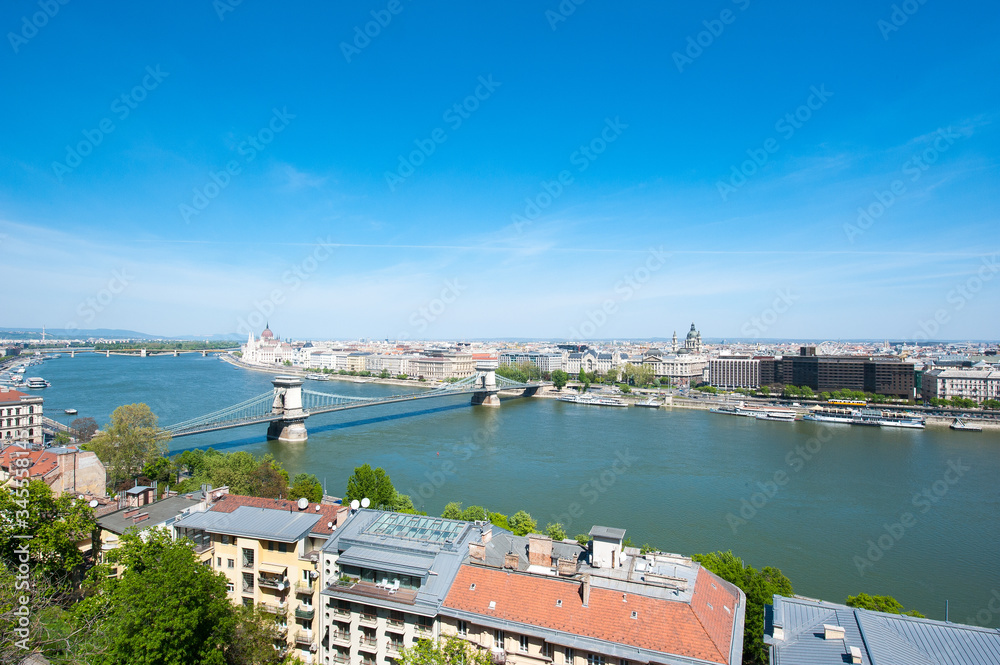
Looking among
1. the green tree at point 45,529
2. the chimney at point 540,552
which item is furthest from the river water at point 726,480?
the green tree at point 45,529

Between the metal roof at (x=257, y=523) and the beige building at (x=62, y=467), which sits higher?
the metal roof at (x=257, y=523)

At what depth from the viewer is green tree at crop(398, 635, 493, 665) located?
13.6ft

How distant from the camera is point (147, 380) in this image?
39.2m

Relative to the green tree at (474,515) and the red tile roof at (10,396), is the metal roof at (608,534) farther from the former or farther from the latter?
the red tile roof at (10,396)

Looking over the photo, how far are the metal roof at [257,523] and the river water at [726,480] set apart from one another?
5359 mm

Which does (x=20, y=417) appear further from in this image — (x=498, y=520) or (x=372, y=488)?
(x=498, y=520)

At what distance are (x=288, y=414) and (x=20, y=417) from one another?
23.8 ft

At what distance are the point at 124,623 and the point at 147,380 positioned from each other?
41.6 m

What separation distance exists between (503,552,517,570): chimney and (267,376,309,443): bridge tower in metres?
15.9

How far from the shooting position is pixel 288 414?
19.8 m

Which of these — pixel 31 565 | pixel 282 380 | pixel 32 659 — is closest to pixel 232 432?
pixel 282 380

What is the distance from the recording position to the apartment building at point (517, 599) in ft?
14.3

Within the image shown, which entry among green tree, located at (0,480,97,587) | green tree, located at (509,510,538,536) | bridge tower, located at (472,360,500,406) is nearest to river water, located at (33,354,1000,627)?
green tree, located at (509,510,538,536)

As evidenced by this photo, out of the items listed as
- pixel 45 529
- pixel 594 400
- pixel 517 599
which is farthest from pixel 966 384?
pixel 45 529
